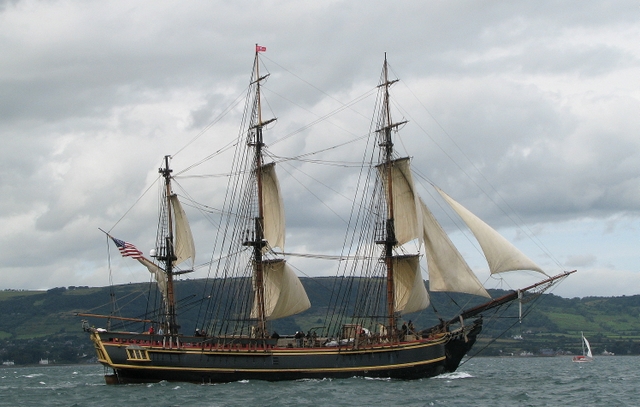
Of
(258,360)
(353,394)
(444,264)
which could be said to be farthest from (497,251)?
(258,360)

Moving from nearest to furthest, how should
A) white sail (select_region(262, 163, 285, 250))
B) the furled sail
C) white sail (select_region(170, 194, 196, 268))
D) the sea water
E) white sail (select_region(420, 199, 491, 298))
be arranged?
the sea water
white sail (select_region(420, 199, 491, 298))
the furled sail
white sail (select_region(262, 163, 285, 250))
white sail (select_region(170, 194, 196, 268))

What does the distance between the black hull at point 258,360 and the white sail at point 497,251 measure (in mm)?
7017

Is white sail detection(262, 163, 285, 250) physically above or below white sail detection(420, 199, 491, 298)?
above

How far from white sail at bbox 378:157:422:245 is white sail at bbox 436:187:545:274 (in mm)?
4796

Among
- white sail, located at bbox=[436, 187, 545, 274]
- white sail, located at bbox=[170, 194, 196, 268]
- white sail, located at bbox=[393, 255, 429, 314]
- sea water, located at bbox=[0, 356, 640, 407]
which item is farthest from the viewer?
white sail, located at bbox=[170, 194, 196, 268]

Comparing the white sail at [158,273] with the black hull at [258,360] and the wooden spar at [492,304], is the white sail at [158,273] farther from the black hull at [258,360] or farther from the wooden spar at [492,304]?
the wooden spar at [492,304]

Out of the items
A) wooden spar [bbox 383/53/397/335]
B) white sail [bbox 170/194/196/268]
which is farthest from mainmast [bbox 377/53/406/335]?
white sail [bbox 170/194/196/268]

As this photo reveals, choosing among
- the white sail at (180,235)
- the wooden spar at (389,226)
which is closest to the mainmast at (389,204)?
the wooden spar at (389,226)

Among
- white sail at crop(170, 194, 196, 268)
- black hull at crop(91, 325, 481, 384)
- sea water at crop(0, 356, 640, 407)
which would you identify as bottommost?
sea water at crop(0, 356, 640, 407)

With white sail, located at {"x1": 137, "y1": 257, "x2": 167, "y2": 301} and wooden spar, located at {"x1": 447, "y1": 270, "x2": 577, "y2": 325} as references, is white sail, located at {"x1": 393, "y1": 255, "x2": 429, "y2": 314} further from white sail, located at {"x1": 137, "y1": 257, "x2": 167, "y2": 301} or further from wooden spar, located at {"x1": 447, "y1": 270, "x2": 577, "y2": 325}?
white sail, located at {"x1": 137, "y1": 257, "x2": 167, "y2": 301}

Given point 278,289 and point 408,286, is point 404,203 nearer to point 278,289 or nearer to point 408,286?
point 408,286

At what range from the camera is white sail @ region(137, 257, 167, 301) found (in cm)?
8381

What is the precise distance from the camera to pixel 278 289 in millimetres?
80312

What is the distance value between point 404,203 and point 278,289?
13.4 meters
